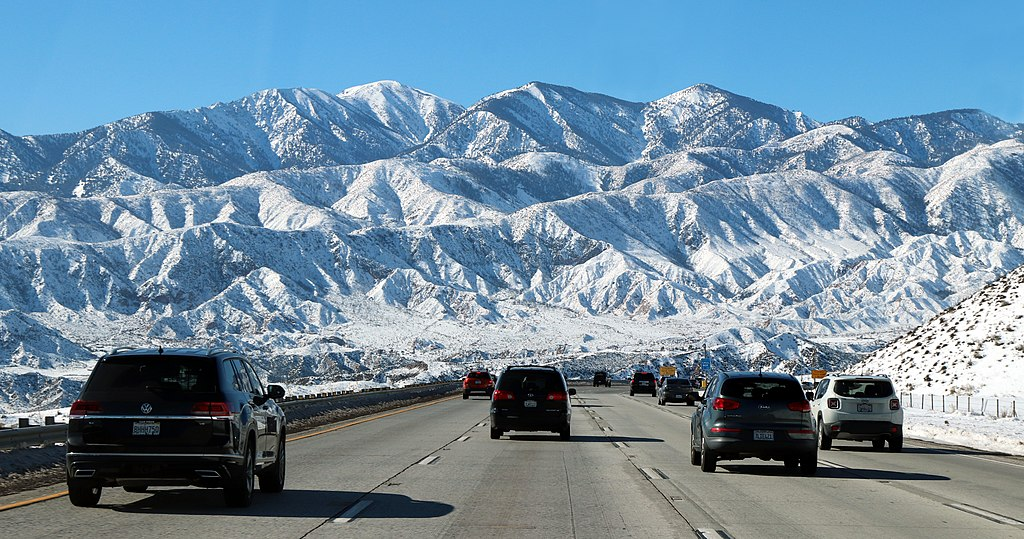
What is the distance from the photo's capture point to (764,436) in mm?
19812

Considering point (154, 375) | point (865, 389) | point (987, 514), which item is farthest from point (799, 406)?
point (154, 375)

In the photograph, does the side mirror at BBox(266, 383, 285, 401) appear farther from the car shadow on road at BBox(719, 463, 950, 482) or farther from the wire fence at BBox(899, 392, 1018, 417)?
the wire fence at BBox(899, 392, 1018, 417)

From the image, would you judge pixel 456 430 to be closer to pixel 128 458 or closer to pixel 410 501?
pixel 410 501

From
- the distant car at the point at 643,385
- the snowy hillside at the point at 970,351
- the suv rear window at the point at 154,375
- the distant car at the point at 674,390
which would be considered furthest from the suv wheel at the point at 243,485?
the distant car at the point at 643,385

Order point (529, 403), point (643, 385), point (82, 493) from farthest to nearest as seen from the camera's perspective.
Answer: point (643, 385)
point (529, 403)
point (82, 493)

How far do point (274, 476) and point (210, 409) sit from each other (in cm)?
296

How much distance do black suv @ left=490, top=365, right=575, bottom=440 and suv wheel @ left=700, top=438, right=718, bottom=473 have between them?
904 centimetres

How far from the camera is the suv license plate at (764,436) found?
19.8 meters

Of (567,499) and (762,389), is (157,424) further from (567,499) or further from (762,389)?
(762,389)

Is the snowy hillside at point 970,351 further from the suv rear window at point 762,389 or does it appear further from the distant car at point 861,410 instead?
the suv rear window at point 762,389

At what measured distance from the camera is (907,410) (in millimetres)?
50688

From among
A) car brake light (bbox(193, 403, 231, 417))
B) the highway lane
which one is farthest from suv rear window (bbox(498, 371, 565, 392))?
car brake light (bbox(193, 403, 231, 417))

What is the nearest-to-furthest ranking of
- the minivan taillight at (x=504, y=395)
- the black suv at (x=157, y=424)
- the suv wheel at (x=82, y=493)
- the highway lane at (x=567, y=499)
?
the highway lane at (x=567, y=499) < the black suv at (x=157, y=424) < the suv wheel at (x=82, y=493) < the minivan taillight at (x=504, y=395)

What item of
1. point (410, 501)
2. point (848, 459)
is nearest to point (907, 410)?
point (848, 459)
